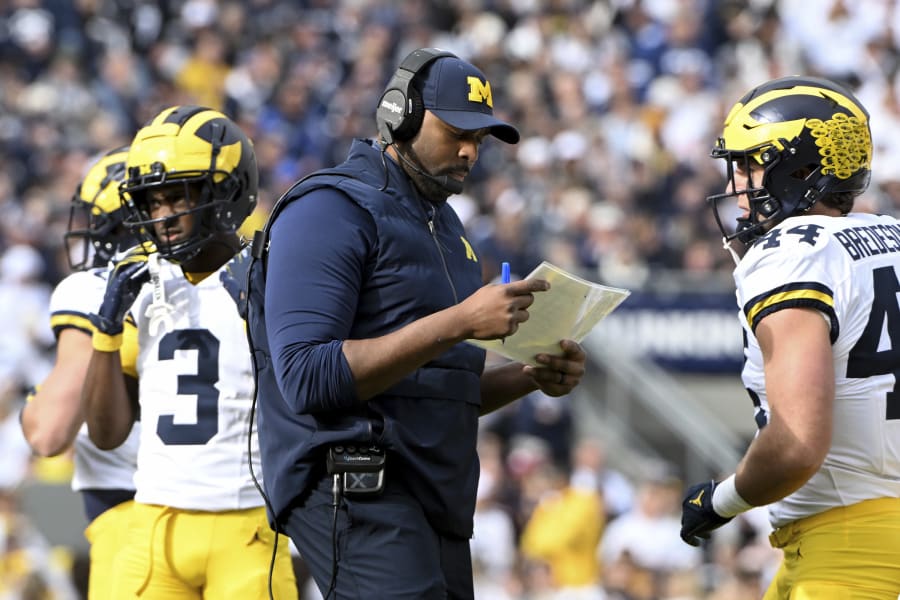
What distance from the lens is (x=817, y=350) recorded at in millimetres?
3281

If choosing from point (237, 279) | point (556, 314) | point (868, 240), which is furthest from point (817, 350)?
point (237, 279)

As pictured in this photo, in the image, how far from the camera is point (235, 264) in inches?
174

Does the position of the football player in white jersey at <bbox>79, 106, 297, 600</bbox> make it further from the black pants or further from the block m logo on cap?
the block m logo on cap

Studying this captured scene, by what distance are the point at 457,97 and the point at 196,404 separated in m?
1.26

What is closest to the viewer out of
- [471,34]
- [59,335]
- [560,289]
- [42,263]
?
[560,289]

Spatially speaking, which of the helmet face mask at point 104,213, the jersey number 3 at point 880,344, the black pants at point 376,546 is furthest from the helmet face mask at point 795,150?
the helmet face mask at point 104,213

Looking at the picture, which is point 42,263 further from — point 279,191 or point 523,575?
point 523,575

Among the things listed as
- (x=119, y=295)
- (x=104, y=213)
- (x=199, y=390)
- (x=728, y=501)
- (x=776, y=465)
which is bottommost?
(x=728, y=501)

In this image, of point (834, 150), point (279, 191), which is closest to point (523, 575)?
point (279, 191)

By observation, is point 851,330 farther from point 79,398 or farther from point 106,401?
point 79,398

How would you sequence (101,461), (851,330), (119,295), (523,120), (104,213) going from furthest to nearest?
(523,120) < (104,213) < (101,461) < (119,295) < (851,330)

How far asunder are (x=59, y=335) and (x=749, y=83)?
11.4 metres

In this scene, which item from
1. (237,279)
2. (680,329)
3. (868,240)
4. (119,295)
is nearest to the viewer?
(868,240)

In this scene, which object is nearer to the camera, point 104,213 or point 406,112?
point 406,112
